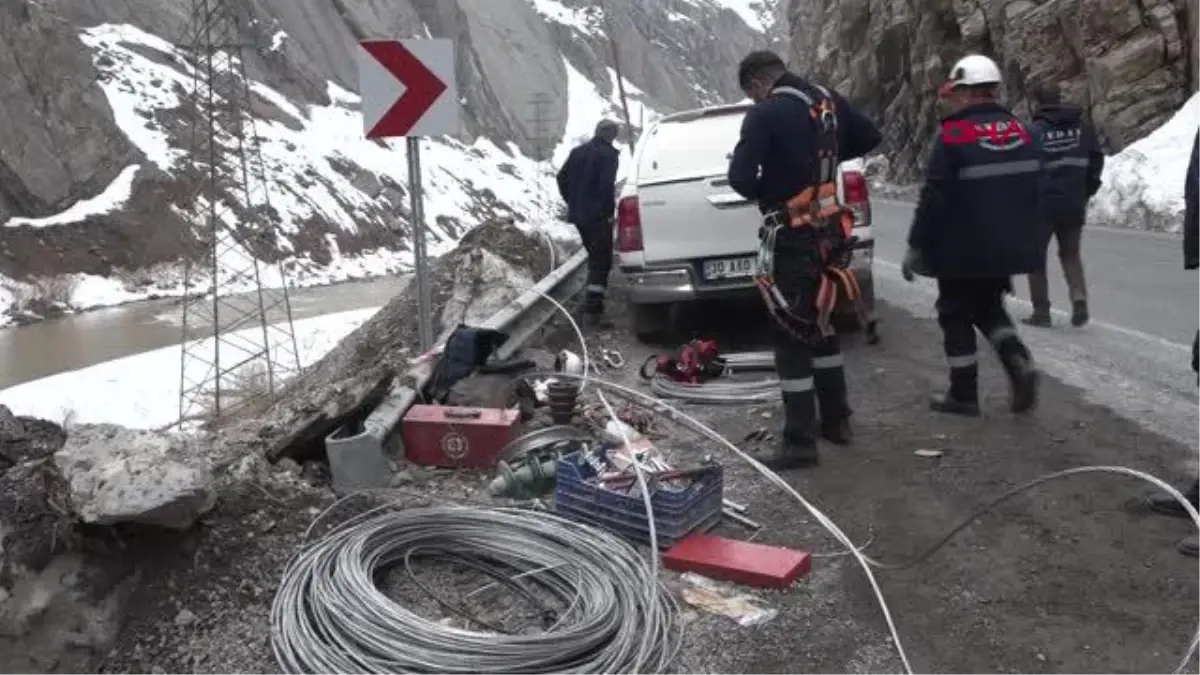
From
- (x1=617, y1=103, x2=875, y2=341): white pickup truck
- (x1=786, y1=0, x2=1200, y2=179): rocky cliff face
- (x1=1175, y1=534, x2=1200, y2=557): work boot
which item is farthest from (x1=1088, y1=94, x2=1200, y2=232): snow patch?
(x1=1175, y1=534, x2=1200, y2=557): work boot

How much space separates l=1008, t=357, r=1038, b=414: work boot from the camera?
586cm

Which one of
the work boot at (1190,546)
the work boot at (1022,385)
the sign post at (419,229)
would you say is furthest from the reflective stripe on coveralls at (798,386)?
the sign post at (419,229)

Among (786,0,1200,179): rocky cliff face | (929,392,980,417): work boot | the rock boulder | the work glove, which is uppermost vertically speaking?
(786,0,1200,179): rocky cliff face

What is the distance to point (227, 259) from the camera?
40438mm

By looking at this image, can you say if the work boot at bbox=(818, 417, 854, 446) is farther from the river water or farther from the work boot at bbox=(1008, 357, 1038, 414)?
the river water

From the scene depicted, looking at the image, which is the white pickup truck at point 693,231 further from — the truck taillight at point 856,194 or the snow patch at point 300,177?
the snow patch at point 300,177

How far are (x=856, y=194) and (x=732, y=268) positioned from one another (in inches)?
39.5

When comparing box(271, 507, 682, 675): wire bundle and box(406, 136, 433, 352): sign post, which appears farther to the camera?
box(406, 136, 433, 352): sign post

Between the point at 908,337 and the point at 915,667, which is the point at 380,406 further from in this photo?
the point at 908,337

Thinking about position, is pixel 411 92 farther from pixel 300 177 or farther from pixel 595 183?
pixel 300 177

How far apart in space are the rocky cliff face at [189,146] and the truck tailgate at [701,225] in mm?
16078

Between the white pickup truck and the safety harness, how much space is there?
222 cm

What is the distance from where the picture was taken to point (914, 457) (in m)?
5.37

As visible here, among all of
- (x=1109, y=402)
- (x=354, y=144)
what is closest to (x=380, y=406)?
(x=1109, y=402)
